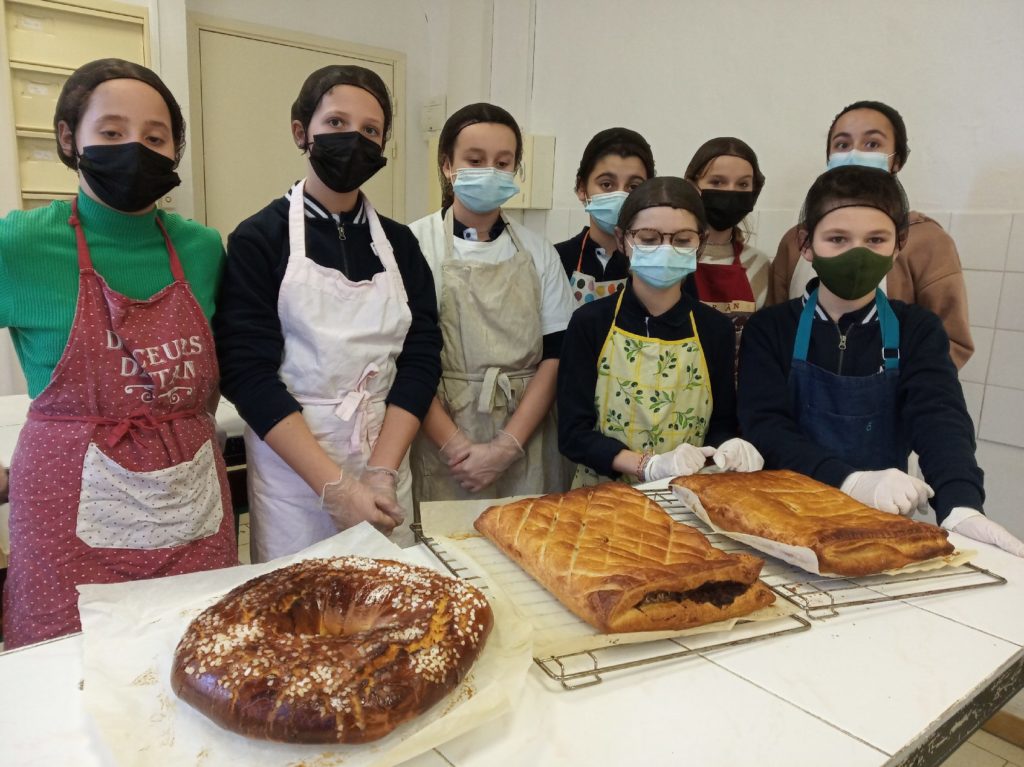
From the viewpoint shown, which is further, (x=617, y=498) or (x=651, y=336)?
(x=651, y=336)

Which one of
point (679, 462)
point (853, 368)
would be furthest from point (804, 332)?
point (679, 462)

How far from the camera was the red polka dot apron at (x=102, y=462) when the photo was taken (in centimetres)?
149

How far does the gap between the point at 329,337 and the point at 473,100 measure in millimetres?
3713

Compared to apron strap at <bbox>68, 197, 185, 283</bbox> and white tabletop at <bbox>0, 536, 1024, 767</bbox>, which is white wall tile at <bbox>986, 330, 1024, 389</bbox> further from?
apron strap at <bbox>68, 197, 185, 283</bbox>

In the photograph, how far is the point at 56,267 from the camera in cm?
150

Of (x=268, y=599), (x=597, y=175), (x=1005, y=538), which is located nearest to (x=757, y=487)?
(x=1005, y=538)

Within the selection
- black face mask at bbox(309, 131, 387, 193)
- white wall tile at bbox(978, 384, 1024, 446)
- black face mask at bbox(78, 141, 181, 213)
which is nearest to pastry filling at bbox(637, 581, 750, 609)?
black face mask at bbox(309, 131, 387, 193)

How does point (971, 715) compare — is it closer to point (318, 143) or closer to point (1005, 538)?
point (1005, 538)

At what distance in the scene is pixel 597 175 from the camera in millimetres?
2398

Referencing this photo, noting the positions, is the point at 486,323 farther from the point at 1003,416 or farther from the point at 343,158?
the point at 1003,416

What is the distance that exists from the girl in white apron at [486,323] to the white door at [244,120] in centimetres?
271

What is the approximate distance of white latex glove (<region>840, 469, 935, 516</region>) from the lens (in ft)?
4.96

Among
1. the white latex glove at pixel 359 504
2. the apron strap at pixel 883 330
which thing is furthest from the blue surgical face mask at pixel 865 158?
the white latex glove at pixel 359 504

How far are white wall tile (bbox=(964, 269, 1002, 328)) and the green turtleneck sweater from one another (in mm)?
2626
